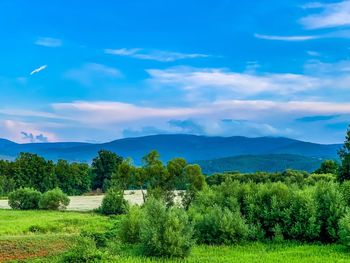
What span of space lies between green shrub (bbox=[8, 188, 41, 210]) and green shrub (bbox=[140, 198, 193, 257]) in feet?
188

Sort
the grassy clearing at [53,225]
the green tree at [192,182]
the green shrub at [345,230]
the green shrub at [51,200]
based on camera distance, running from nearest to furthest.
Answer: the green shrub at [345,230], the grassy clearing at [53,225], the green tree at [192,182], the green shrub at [51,200]

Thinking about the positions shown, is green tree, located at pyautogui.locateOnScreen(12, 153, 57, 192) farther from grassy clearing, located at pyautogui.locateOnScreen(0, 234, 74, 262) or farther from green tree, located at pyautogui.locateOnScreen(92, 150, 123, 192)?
grassy clearing, located at pyautogui.locateOnScreen(0, 234, 74, 262)

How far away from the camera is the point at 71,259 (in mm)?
23859

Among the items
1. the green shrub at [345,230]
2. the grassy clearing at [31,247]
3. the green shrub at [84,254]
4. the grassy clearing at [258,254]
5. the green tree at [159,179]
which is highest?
the green tree at [159,179]

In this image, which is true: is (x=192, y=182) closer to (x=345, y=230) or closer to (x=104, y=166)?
(x=345, y=230)

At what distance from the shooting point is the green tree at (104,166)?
126137mm

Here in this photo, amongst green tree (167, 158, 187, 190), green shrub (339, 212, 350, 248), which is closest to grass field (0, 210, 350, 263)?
green shrub (339, 212, 350, 248)

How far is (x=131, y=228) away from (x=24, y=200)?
171 feet

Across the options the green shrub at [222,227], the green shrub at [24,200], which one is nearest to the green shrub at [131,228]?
the green shrub at [222,227]

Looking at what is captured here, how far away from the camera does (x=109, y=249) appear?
86.9ft

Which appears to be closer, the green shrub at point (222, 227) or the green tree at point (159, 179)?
the green shrub at point (222, 227)

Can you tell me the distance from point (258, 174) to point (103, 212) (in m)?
37.9

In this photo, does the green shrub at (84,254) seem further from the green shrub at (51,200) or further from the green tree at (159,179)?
the green shrub at (51,200)

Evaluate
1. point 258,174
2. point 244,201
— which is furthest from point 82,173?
point 244,201
